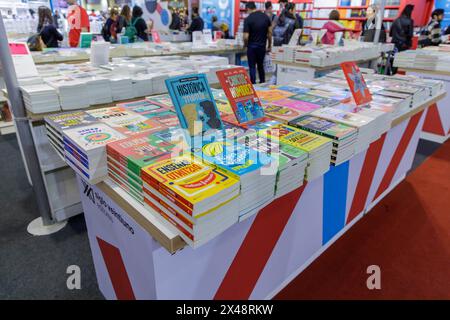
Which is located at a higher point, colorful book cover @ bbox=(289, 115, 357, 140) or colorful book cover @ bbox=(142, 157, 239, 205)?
colorful book cover @ bbox=(142, 157, 239, 205)

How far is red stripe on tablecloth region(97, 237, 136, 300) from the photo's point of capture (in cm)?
134

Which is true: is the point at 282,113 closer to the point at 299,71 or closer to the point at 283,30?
the point at 299,71

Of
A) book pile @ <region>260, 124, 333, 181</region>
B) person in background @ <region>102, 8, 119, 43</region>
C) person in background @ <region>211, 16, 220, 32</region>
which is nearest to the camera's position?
book pile @ <region>260, 124, 333, 181</region>

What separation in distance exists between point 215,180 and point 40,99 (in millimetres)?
1472

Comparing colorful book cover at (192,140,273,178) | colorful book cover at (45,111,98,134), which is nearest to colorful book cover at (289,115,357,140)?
colorful book cover at (192,140,273,178)

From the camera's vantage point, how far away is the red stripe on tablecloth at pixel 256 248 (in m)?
1.32

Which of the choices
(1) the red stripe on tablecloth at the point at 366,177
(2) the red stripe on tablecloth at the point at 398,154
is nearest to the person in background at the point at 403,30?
(2) the red stripe on tablecloth at the point at 398,154

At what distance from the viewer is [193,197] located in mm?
825

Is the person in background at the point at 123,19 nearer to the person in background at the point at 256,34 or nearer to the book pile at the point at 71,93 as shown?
the person in background at the point at 256,34

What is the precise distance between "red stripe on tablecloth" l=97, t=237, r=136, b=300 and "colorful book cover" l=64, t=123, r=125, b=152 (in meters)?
0.47

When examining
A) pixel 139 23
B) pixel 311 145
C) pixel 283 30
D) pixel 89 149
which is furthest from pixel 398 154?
pixel 139 23

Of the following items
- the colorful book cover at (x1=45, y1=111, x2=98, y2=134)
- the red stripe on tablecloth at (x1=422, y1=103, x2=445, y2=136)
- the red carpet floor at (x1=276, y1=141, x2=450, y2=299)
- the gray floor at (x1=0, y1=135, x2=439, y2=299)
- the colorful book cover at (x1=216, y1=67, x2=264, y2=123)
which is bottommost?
the red carpet floor at (x1=276, y1=141, x2=450, y2=299)

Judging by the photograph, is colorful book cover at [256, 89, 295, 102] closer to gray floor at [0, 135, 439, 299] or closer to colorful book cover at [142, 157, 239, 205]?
colorful book cover at [142, 157, 239, 205]

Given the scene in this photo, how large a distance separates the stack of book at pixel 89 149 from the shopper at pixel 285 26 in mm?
5263
